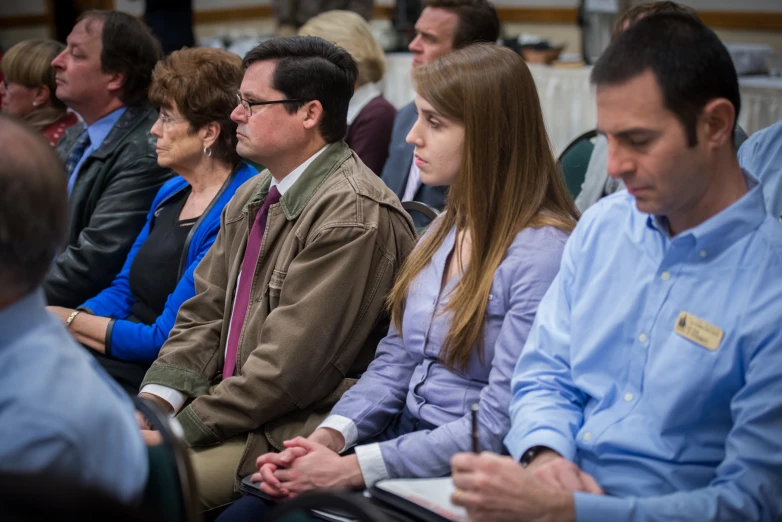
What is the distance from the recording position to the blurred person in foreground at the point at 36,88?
12.5 ft

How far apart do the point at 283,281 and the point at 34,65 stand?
238 centimetres

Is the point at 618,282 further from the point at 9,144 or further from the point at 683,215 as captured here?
the point at 9,144

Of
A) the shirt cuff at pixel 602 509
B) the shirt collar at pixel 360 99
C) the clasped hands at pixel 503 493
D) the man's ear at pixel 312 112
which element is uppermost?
the man's ear at pixel 312 112

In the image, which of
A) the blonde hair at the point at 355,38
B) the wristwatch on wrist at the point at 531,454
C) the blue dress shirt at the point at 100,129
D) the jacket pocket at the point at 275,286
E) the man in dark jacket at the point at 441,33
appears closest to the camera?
the wristwatch on wrist at the point at 531,454

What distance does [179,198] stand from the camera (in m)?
2.77

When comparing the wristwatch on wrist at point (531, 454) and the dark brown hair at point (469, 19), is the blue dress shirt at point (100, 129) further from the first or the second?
the wristwatch on wrist at point (531, 454)

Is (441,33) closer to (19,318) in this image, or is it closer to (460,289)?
(460,289)

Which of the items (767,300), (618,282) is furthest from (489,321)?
(767,300)

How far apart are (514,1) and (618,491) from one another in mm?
6286

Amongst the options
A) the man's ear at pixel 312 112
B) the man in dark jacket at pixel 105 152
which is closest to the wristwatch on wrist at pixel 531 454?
the man's ear at pixel 312 112

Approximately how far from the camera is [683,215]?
1.47 meters

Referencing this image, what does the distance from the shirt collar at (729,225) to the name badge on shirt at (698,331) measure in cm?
12

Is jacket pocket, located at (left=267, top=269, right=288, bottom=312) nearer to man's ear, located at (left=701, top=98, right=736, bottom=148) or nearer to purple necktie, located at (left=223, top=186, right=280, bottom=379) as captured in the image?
purple necktie, located at (left=223, top=186, right=280, bottom=379)

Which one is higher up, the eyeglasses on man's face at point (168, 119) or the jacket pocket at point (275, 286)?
the eyeglasses on man's face at point (168, 119)
